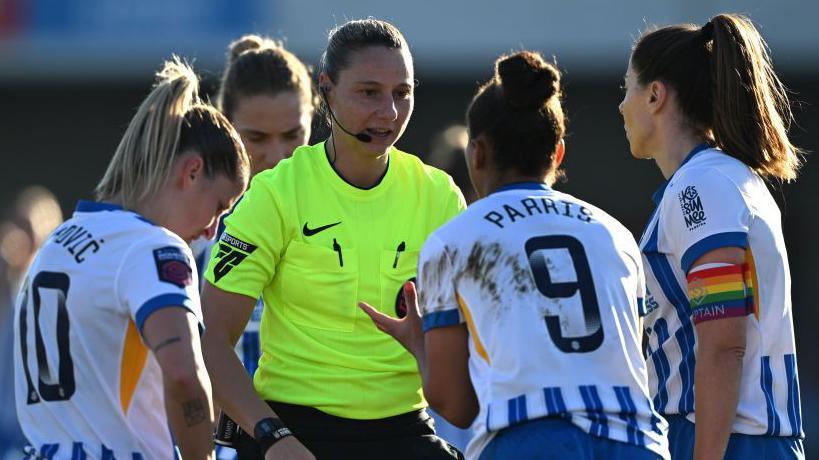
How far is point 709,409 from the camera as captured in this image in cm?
375

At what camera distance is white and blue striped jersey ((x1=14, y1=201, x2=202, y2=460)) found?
3.59 meters

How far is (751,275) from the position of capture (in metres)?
3.82

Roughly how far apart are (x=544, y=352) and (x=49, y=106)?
12.9m

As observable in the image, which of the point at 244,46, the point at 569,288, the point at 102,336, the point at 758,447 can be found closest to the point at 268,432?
the point at 102,336

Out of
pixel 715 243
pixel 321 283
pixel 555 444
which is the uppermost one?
pixel 715 243

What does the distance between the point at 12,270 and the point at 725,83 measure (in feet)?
14.9

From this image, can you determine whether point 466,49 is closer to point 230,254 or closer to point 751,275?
point 230,254

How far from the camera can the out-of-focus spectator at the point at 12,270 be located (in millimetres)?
6230

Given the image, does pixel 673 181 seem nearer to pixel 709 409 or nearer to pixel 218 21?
pixel 709 409

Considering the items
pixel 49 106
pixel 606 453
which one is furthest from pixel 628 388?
pixel 49 106

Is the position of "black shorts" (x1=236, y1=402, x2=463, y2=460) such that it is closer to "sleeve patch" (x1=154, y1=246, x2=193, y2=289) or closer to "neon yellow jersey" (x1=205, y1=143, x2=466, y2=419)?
"neon yellow jersey" (x1=205, y1=143, x2=466, y2=419)

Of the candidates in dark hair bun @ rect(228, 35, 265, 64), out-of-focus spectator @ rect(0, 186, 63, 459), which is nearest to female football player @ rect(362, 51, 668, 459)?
dark hair bun @ rect(228, 35, 265, 64)

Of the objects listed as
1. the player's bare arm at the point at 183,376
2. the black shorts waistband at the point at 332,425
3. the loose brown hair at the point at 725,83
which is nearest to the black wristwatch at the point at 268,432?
the black shorts waistband at the point at 332,425

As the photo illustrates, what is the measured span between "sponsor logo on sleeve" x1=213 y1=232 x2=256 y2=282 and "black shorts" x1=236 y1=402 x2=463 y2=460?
1.49ft
